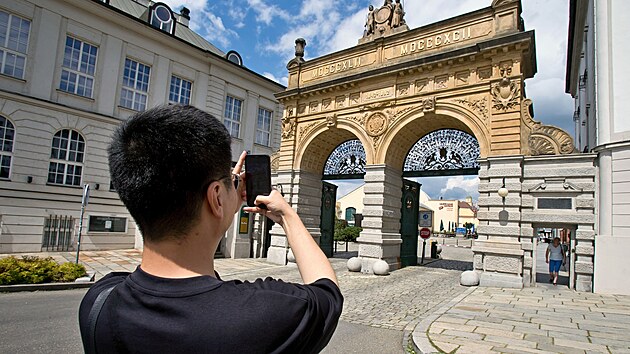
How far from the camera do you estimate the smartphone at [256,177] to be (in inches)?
59.4

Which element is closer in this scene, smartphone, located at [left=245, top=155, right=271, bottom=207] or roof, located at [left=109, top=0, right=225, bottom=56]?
smartphone, located at [left=245, top=155, right=271, bottom=207]

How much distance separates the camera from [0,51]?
602 inches

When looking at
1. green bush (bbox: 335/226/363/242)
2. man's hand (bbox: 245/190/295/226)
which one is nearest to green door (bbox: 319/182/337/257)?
green bush (bbox: 335/226/363/242)

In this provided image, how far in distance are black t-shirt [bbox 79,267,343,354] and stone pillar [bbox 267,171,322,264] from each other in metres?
15.5

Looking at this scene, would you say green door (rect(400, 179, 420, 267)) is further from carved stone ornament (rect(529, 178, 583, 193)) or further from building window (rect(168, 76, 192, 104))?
building window (rect(168, 76, 192, 104))

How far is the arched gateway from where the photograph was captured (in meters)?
11.5

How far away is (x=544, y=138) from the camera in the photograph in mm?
11586

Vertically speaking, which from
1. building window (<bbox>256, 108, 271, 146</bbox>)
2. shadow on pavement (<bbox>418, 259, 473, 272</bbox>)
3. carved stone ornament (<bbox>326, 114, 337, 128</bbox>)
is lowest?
shadow on pavement (<bbox>418, 259, 473, 272</bbox>)

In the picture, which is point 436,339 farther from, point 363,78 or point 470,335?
point 363,78

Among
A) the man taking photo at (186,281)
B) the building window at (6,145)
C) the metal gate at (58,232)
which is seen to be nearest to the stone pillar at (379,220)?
the metal gate at (58,232)

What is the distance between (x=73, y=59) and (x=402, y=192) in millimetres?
16003

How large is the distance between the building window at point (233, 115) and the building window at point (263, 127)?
152cm

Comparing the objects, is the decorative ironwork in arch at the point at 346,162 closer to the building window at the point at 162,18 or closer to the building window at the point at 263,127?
the building window at the point at 263,127

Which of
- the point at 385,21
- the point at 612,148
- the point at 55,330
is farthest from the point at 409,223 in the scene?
the point at 55,330
